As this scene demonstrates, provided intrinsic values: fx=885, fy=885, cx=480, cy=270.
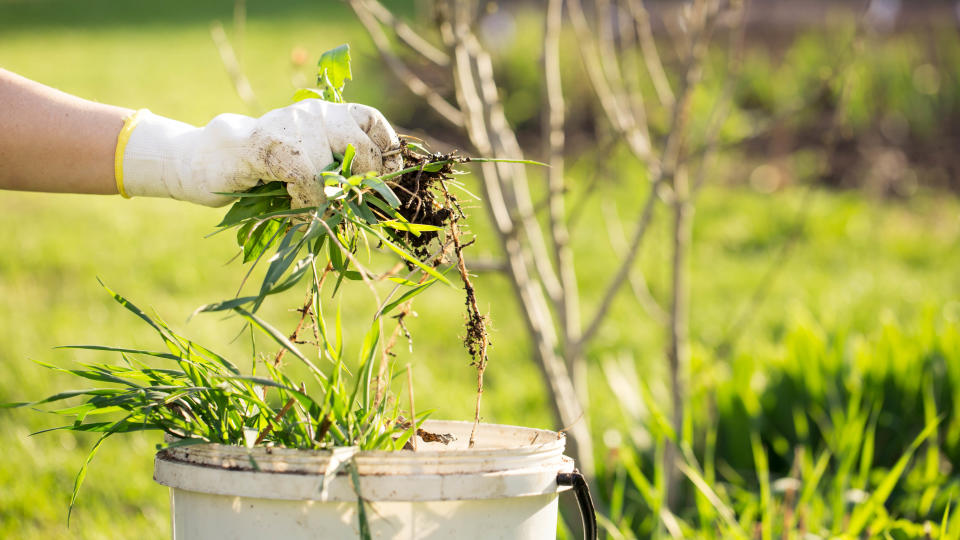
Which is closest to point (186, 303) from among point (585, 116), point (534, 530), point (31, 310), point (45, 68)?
point (31, 310)

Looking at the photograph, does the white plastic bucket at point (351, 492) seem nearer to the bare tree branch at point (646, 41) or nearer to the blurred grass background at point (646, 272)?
the blurred grass background at point (646, 272)

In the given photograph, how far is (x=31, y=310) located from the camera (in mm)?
3740

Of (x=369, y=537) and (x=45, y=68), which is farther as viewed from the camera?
(x=45, y=68)

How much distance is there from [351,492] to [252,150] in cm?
54

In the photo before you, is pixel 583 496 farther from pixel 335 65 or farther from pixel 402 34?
pixel 402 34

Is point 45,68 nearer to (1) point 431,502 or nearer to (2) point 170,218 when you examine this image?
(2) point 170,218

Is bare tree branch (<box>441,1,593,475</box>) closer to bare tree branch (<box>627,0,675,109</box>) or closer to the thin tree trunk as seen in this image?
the thin tree trunk

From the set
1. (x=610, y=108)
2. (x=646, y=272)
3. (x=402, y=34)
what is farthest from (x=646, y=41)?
(x=646, y=272)

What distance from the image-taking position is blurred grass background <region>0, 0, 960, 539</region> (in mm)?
2680

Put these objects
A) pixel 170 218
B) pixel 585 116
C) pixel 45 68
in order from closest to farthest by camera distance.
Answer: pixel 170 218
pixel 585 116
pixel 45 68

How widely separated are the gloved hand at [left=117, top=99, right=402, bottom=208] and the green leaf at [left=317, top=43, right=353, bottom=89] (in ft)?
0.34

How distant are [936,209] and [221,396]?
5.29 metres

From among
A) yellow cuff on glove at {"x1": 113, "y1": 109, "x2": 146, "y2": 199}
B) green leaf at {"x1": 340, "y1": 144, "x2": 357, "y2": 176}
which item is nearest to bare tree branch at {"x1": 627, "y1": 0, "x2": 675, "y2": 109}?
green leaf at {"x1": 340, "y1": 144, "x2": 357, "y2": 176}

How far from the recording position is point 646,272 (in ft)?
15.5
